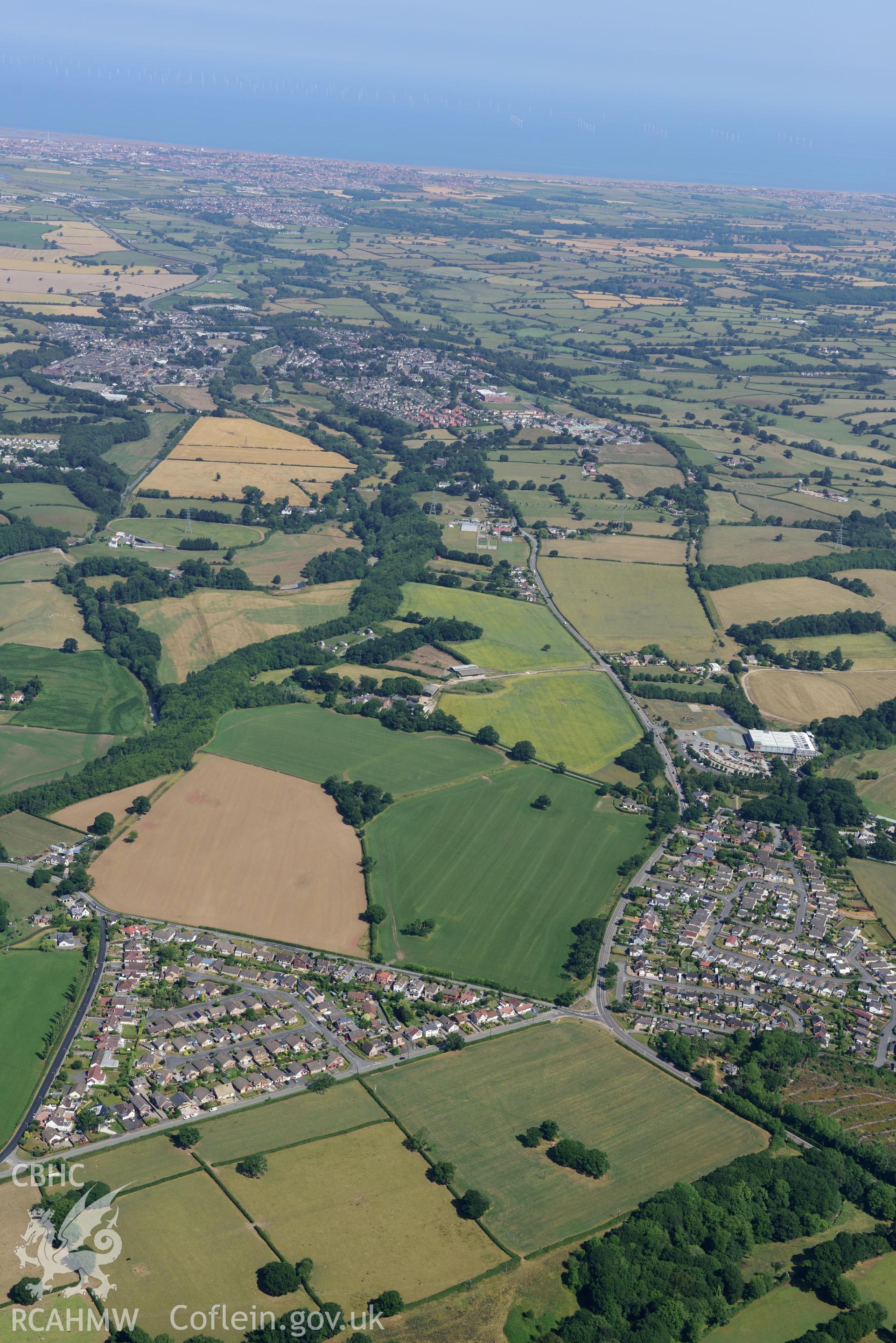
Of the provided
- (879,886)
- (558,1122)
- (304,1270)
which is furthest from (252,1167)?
(879,886)

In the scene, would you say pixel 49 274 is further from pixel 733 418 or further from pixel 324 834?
pixel 324 834

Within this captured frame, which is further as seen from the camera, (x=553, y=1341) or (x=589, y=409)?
(x=589, y=409)

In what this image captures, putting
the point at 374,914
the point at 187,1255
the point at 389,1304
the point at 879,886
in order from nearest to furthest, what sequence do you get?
the point at 389,1304
the point at 187,1255
the point at 374,914
the point at 879,886

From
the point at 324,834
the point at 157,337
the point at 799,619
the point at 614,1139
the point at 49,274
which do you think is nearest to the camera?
the point at 614,1139

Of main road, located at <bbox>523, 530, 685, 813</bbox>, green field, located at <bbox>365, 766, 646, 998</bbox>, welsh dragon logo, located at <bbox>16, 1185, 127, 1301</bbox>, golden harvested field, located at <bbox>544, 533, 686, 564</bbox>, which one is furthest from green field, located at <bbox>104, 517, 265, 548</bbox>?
welsh dragon logo, located at <bbox>16, 1185, 127, 1301</bbox>

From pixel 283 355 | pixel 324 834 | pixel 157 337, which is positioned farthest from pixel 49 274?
pixel 324 834

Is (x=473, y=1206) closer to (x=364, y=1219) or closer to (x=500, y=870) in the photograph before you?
(x=364, y=1219)
